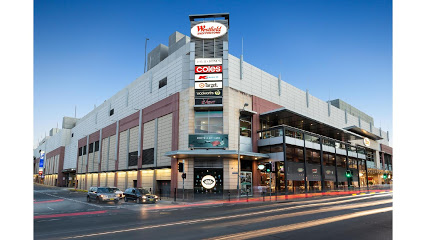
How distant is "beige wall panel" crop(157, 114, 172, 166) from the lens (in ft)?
137

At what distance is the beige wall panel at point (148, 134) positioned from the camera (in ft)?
152

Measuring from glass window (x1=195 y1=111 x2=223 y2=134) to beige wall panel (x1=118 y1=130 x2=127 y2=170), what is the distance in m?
21.2

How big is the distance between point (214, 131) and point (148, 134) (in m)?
14.1

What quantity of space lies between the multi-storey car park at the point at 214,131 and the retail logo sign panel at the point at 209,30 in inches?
5.7

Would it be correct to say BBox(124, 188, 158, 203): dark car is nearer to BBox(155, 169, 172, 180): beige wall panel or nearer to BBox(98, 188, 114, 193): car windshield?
BBox(98, 188, 114, 193): car windshield

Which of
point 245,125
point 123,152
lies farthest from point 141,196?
point 123,152

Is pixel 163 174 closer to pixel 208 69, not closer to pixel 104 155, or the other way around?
pixel 208 69

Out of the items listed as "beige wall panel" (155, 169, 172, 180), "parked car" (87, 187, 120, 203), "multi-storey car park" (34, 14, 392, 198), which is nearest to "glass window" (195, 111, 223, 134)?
"multi-storey car park" (34, 14, 392, 198)

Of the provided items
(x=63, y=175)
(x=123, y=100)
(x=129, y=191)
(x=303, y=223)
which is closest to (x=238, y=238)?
(x=303, y=223)

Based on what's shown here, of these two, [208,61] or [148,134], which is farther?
[148,134]

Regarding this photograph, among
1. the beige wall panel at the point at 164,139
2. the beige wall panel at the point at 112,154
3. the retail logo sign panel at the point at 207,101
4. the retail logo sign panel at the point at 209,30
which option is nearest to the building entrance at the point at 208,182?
the beige wall panel at the point at 164,139

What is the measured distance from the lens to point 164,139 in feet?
141

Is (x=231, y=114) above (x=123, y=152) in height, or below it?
above
